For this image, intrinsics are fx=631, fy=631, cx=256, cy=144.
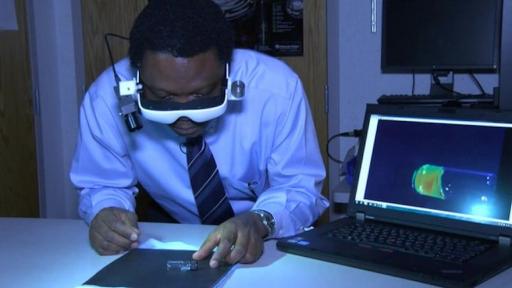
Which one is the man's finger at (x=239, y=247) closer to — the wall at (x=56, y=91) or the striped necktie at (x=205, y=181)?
the striped necktie at (x=205, y=181)

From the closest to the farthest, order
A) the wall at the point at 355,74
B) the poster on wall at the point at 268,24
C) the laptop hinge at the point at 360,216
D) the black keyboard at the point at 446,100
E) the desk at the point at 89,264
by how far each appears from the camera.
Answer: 1. the desk at the point at 89,264
2. the laptop hinge at the point at 360,216
3. the black keyboard at the point at 446,100
4. the poster on wall at the point at 268,24
5. the wall at the point at 355,74

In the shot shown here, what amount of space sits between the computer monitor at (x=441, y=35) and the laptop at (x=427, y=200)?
107 cm

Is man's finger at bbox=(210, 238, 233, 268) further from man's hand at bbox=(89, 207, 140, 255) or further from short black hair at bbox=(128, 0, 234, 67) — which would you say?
short black hair at bbox=(128, 0, 234, 67)

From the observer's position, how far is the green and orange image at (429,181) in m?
1.27

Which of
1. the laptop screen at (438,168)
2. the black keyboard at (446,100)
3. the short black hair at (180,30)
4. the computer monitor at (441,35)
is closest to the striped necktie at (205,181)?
the short black hair at (180,30)

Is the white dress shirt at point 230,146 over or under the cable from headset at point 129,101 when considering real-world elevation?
under

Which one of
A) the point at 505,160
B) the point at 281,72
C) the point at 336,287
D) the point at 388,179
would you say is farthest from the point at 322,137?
the point at 336,287

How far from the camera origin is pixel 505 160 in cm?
121

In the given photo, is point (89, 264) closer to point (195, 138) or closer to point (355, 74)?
point (195, 138)

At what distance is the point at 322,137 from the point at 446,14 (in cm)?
65

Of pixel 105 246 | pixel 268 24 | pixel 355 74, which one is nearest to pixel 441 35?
pixel 355 74

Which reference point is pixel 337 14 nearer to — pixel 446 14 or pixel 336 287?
pixel 446 14

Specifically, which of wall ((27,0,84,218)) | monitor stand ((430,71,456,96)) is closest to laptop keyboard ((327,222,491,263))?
monitor stand ((430,71,456,96))

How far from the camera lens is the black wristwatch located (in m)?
1.28
